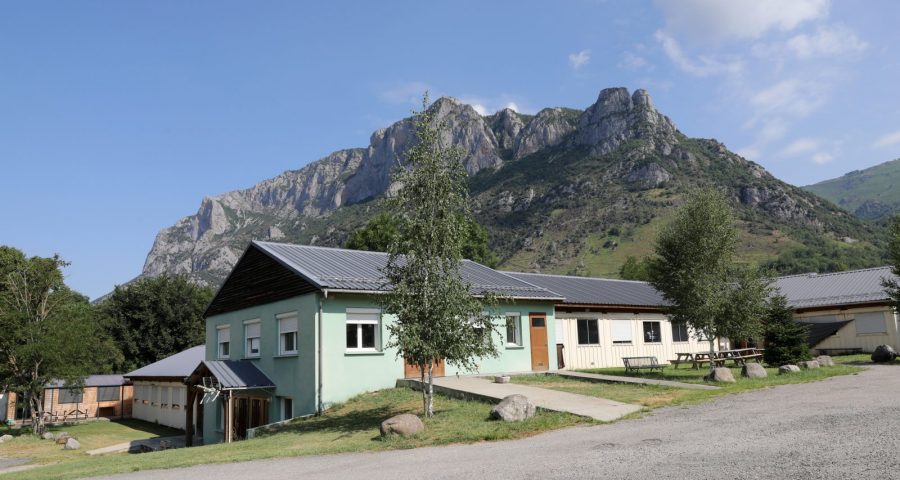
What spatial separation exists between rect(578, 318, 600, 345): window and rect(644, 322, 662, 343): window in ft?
12.2

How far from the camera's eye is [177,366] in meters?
35.2

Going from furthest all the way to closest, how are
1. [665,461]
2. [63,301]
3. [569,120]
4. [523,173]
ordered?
1. [569,120]
2. [523,173]
3. [63,301]
4. [665,461]

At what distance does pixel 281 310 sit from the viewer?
22797 millimetres

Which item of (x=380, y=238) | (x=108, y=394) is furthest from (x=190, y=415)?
(x=380, y=238)

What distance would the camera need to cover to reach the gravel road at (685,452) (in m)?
7.93

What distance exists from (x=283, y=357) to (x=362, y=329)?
10.1 ft

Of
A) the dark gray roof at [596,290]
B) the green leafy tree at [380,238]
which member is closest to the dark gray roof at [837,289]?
the dark gray roof at [596,290]

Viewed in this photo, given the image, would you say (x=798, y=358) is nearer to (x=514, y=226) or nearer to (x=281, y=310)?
(x=281, y=310)

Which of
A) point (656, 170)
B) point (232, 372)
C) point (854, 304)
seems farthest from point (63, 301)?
point (656, 170)

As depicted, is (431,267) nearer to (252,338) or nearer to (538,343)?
(538,343)

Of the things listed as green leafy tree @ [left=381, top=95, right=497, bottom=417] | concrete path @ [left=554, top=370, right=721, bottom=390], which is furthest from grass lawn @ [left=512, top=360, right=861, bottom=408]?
green leafy tree @ [left=381, top=95, right=497, bottom=417]

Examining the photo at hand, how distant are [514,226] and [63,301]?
8771 cm

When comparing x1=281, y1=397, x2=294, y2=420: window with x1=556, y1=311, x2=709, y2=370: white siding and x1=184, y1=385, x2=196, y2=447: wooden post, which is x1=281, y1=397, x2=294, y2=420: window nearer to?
x1=184, y1=385, x2=196, y2=447: wooden post

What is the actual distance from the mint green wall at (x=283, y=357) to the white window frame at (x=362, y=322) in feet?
4.28
